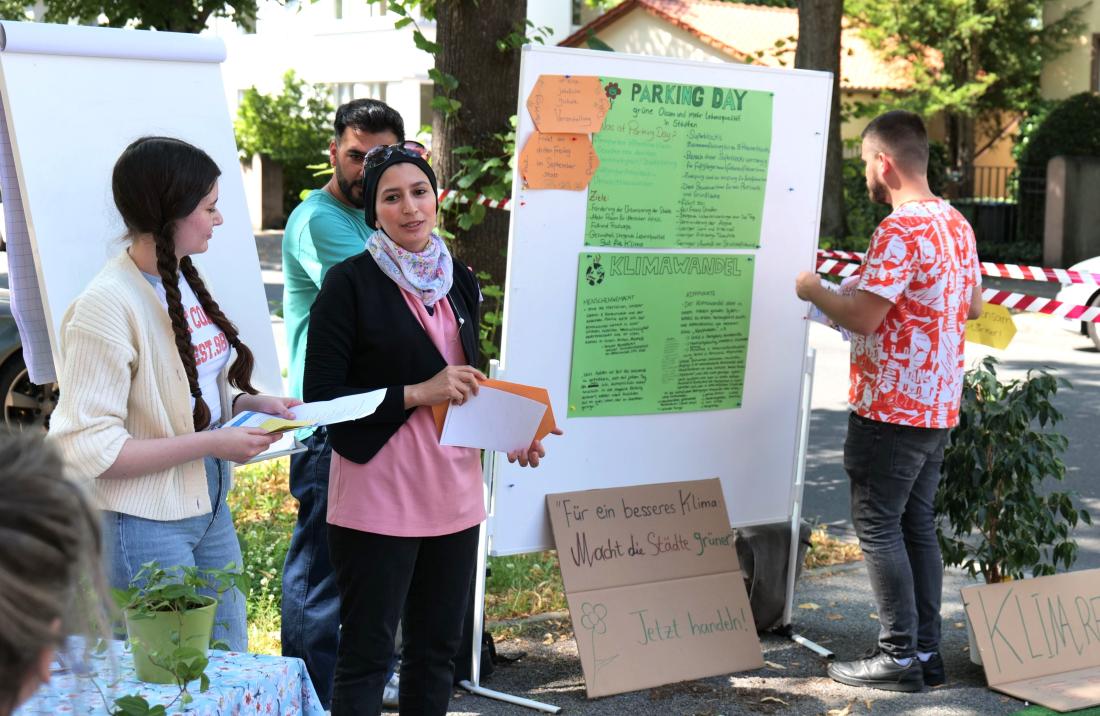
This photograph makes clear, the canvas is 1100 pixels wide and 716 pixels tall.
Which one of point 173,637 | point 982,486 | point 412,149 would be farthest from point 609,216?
point 173,637

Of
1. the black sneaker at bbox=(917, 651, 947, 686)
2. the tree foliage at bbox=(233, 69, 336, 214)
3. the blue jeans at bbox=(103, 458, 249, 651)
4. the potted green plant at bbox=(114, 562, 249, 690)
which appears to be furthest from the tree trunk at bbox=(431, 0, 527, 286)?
the tree foliage at bbox=(233, 69, 336, 214)

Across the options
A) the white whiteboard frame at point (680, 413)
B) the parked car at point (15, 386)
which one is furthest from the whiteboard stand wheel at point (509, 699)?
the parked car at point (15, 386)

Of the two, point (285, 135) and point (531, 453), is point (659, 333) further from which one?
point (285, 135)

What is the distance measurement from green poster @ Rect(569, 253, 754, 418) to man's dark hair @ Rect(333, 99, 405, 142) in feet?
2.69

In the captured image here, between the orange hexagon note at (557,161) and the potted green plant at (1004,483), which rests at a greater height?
the orange hexagon note at (557,161)

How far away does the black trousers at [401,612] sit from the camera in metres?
3.27

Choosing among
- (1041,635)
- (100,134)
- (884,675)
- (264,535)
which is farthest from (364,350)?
(264,535)

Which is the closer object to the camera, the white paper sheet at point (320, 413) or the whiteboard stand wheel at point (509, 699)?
the white paper sheet at point (320, 413)

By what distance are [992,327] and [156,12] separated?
36.9 feet

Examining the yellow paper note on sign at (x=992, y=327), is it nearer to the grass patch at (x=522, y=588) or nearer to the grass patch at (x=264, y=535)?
the grass patch at (x=522, y=588)

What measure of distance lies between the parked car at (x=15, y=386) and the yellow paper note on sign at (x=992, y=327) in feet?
17.7

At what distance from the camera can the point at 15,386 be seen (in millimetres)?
7566

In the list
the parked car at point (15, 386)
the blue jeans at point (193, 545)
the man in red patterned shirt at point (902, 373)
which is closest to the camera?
the blue jeans at point (193, 545)

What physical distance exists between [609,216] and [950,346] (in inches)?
50.8
